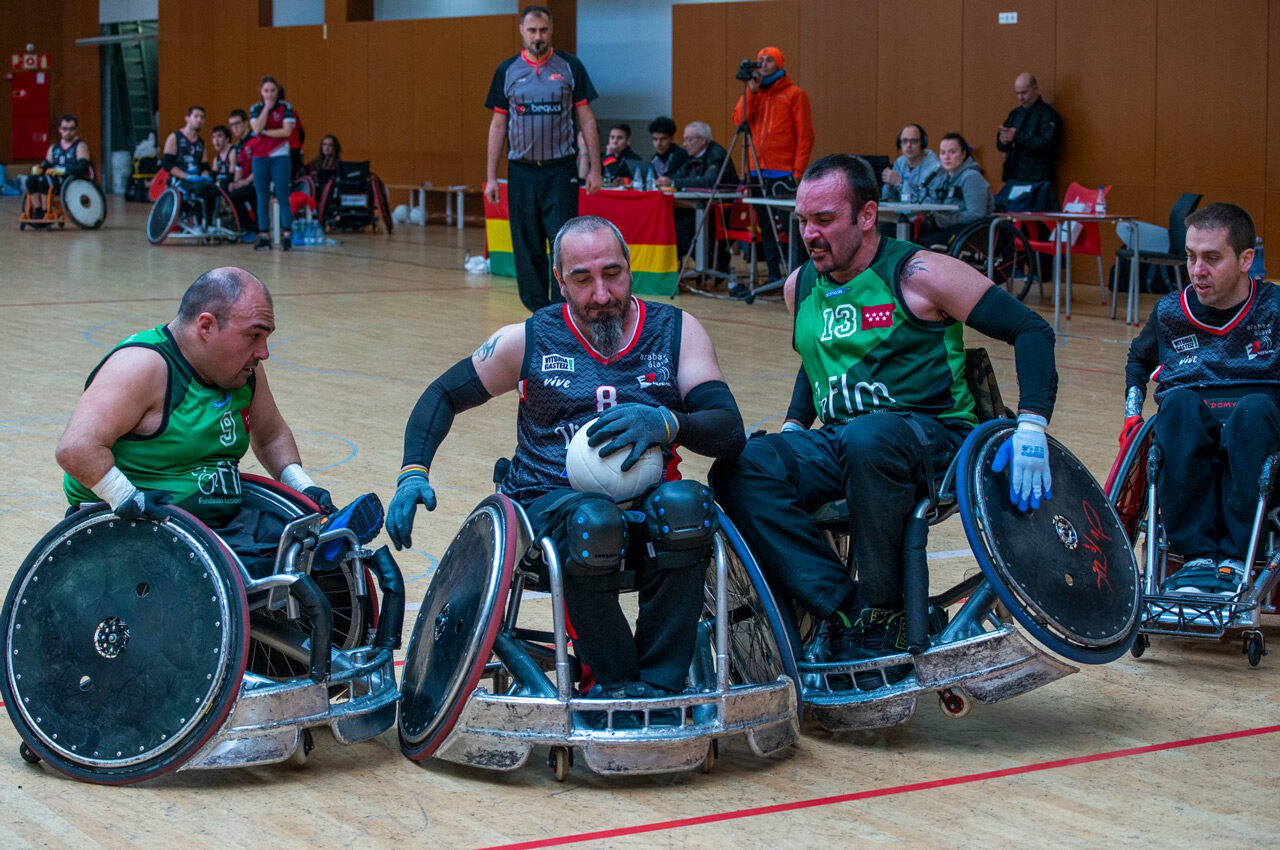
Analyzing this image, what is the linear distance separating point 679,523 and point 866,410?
2.88 ft

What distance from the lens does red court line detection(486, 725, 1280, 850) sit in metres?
2.88

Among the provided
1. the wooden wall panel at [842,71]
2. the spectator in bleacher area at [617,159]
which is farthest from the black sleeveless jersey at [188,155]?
the wooden wall panel at [842,71]

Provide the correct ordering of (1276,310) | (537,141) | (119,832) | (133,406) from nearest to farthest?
(119,832) < (133,406) < (1276,310) < (537,141)

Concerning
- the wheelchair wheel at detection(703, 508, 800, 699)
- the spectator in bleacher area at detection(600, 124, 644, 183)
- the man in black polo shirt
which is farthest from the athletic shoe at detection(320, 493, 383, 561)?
the spectator in bleacher area at detection(600, 124, 644, 183)

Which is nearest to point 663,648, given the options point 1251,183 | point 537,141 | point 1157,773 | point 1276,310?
point 1157,773

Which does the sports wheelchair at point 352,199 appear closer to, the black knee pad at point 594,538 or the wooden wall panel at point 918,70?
the wooden wall panel at point 918,70

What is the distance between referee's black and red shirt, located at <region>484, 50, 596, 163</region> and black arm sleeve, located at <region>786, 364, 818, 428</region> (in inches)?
265

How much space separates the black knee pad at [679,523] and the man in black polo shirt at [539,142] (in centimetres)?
740

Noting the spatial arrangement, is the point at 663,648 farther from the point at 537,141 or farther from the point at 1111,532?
the point at 537,141

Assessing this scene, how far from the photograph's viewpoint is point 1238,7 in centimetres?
1371

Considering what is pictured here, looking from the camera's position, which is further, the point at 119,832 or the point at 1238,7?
the point at 1238,7

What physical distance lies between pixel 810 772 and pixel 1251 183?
12.0m

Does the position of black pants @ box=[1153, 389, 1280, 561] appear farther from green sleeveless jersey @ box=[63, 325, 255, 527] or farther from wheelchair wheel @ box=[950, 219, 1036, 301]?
wheelchair wheel @ box=[950, 219, 1036, 301]

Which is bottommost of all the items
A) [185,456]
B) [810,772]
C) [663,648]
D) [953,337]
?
[810,772]
